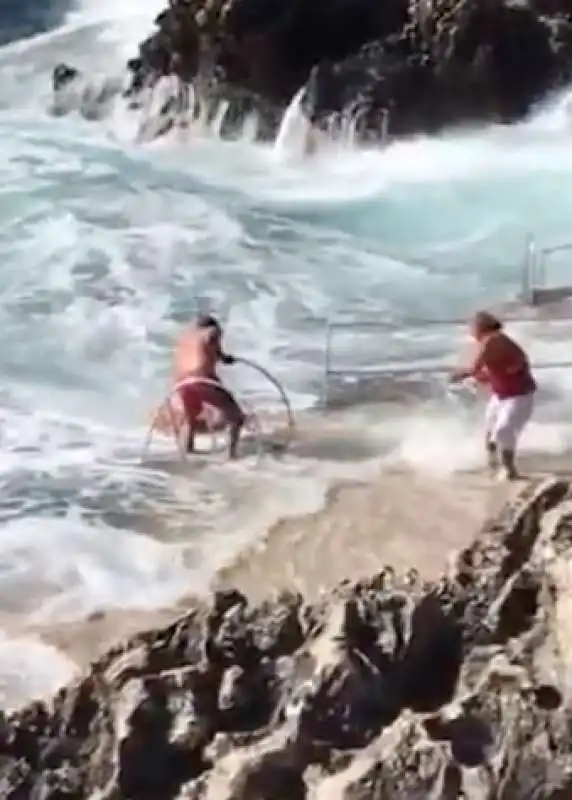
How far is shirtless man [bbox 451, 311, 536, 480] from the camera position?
8.20ft

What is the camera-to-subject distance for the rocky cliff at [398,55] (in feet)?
9.37

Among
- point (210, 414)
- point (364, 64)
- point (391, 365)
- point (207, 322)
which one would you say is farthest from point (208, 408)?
point (364, 64)

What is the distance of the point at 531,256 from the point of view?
2.69 meters

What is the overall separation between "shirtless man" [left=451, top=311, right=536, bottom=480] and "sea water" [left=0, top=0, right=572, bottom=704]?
1.4 inches

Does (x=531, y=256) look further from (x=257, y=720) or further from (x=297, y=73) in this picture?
(x=257, y=720)

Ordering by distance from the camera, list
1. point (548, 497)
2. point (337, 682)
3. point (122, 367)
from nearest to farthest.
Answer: point (337, 682) → point (548, 497) → point (122, 367)

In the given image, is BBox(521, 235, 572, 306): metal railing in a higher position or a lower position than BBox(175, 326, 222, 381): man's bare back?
higher

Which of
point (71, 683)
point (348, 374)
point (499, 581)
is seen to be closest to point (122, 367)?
point (348, 374)

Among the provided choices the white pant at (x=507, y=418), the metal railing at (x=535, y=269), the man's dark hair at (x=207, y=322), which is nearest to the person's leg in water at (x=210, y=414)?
the man's dark hair at (x=207, y=322)

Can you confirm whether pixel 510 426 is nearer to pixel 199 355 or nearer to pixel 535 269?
pixel 535 269

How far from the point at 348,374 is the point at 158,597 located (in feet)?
1.72

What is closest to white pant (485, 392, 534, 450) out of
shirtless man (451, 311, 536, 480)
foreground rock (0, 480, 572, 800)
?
shirtless man (451, 311, 536, 480)

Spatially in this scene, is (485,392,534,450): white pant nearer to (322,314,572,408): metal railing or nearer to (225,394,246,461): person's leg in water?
(322,314,572,408): metal railing

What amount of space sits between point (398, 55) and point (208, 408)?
816mm
